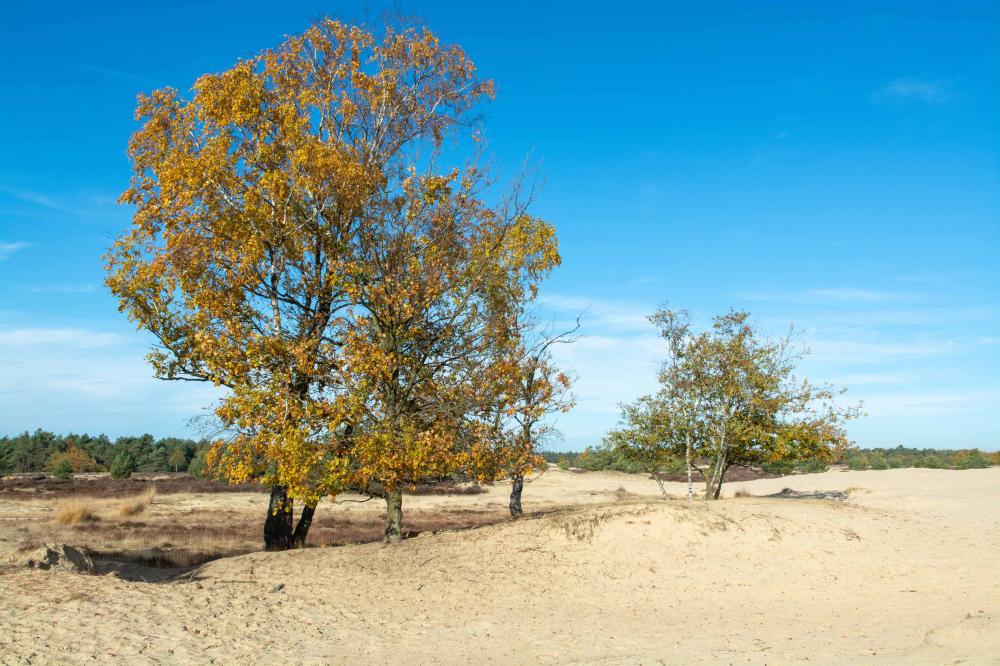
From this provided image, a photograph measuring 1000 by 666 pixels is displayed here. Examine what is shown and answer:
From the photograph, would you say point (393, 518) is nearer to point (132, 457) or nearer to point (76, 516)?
point (76, 516)

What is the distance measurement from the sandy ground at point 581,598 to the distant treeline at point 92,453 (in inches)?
1912

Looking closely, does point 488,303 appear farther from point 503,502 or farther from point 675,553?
point 503,502

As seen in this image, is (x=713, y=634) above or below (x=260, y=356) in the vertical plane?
below

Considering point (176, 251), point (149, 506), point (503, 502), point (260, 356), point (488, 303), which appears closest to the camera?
point (260, 356)

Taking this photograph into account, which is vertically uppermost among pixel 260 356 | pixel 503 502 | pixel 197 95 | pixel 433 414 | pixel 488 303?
pixel 197 95

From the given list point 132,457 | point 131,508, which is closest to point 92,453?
point 132,457

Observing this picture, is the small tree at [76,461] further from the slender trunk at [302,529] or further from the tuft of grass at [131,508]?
the slender trunk at [302,529]

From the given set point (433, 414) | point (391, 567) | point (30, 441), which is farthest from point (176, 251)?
point (30, 441)

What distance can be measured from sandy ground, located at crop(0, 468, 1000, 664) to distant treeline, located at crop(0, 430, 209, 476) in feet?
159

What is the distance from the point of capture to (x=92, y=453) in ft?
222

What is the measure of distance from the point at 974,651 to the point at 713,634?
12.3 ft

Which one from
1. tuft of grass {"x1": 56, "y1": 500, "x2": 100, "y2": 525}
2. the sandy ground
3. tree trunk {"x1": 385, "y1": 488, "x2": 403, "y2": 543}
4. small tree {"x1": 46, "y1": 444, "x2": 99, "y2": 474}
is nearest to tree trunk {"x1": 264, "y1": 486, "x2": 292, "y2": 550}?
the sandy ground

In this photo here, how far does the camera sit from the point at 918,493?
3036 cm

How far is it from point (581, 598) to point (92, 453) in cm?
6873
